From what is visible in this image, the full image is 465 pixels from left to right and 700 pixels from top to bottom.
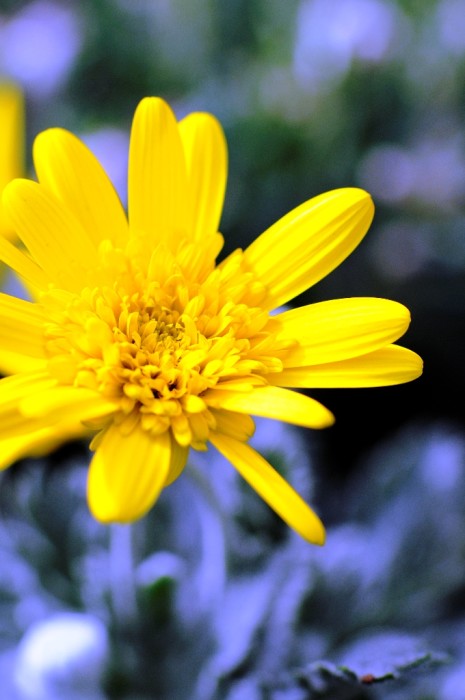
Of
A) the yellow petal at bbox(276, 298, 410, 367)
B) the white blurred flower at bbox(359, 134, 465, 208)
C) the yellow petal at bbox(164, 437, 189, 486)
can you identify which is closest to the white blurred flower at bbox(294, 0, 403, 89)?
the white blurred flower at bbox(359, 134, 465, 208)

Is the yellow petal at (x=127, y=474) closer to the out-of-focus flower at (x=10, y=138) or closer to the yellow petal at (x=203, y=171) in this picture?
the yellow petal at (x=203, y=171)

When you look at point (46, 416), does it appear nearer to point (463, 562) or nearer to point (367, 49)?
point (463, 562)

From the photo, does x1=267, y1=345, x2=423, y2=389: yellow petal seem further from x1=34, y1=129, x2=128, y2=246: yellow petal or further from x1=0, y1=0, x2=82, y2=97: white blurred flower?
x1=0, y1=0, x2=82, y2=97: white blurred flower

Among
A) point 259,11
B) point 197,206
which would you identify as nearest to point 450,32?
point 259,11

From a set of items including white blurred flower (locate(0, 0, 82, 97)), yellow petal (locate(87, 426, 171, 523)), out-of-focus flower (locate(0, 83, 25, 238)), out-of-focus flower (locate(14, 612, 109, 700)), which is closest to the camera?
yellow petal (locate(87, 426, 171, 523))

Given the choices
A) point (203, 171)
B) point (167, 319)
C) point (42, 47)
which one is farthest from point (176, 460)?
point (42, 47)

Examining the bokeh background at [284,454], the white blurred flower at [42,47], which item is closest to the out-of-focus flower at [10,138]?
the bokeh background at [284,454]
